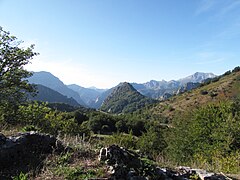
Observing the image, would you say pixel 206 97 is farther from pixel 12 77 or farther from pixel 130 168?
pixel 130 168

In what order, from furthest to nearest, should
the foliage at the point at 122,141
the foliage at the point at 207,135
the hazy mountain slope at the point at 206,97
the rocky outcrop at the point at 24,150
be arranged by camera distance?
the hazy mountain slope at the point at 206,97 → the foliage at the point at 207,135 → the foliage at the point at 122,141 → the rocky outcrop at the point at 24,150

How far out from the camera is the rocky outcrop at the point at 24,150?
8094 millimetres

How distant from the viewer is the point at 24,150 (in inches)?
351

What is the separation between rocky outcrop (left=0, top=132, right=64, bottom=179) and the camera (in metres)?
8.09

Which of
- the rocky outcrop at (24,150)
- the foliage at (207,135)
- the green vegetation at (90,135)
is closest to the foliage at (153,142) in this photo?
the green vegetation at (90,135)

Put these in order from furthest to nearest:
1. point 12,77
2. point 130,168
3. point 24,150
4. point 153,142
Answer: point 153,142
point 12,77
point 24,150
point 130,168

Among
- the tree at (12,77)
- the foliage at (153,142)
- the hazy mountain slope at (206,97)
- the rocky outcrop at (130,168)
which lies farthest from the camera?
the hazy mountain slope at (206,97)

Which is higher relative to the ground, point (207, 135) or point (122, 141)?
point (207, 135)

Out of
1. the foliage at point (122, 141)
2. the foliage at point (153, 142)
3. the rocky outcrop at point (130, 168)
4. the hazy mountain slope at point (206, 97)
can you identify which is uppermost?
the hazy mountain slope at point (206, 97)

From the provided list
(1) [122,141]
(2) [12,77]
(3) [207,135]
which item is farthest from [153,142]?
(2) [12,77]

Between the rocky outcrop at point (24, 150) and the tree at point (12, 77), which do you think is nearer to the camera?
the rocky outcrop at point (24, 150)

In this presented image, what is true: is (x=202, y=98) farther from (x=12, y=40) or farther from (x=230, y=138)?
(x=12, y=40)

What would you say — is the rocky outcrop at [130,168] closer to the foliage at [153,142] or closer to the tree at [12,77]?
the tree at [12,77]

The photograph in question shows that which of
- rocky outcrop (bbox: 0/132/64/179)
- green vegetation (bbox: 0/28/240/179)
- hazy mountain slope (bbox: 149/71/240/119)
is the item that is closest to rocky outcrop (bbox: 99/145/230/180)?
green vegetation (bbox: 0/28/240/179)
